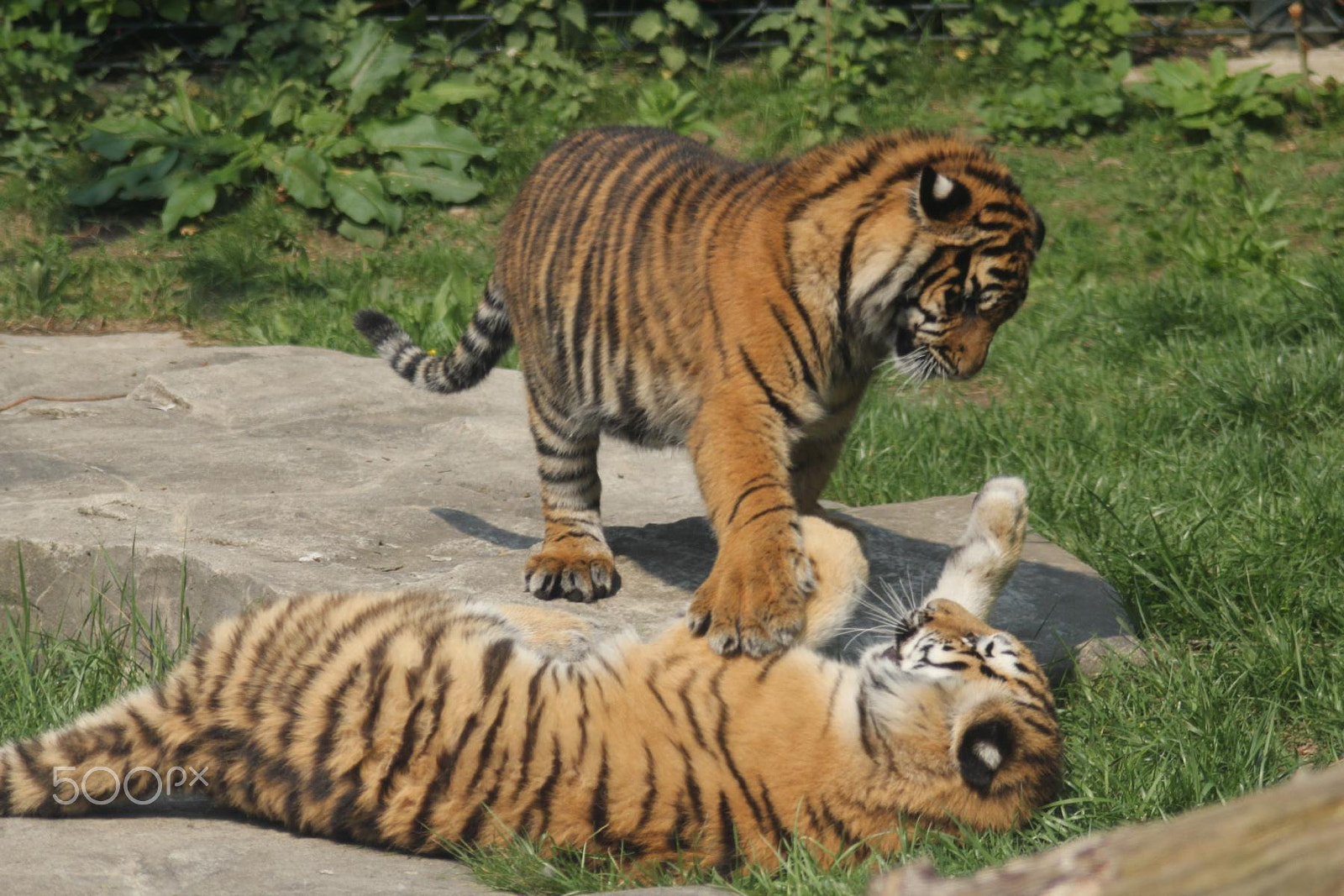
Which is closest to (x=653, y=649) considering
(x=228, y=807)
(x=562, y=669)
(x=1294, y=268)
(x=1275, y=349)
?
(x=562, y=669)

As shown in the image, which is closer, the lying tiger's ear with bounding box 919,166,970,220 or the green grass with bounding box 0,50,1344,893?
the green grass with bounding box 0,50,1344,893

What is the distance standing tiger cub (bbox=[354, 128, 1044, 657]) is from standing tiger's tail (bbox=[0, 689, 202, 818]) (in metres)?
1.02

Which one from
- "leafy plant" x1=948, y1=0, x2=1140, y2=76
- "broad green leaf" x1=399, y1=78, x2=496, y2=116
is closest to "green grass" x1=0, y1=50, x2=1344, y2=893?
"leafy plant" x1=948, y1=0, x2=1140, y2=76

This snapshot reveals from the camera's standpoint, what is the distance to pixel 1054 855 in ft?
3.50

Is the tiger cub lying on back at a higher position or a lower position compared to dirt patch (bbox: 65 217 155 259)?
higher

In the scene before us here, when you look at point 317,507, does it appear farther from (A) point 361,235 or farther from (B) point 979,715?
(A) point 361,235

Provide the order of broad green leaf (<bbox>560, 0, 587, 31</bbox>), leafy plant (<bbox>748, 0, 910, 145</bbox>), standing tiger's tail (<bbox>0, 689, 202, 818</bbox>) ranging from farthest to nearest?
broad green leaf (<bbox>560, 0, 587, 31</bbox>), leafy plant (<bbox>748, 0, 910, 145</bbox>), standing tiger's tail (<bbox>0, 689, 202, 818</bbox>)

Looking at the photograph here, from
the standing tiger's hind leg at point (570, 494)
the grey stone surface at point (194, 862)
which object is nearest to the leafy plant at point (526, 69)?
the standing tiger's hind leg at point (570, 494)

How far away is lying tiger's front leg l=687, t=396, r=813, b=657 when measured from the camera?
2779 mm

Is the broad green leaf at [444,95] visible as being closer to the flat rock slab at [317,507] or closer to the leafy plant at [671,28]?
the leafy plant at [671,28]

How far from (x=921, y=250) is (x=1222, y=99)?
5.07 meters

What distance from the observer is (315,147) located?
742cm

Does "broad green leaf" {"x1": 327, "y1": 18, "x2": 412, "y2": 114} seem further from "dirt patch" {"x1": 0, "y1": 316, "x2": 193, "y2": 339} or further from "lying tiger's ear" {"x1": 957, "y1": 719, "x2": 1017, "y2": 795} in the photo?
"lying tiger's ear" {"x1": 957, "y1": 719, "x2": 1017, "y2": 795}

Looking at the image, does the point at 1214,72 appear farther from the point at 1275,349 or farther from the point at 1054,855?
the point at 1054,855
